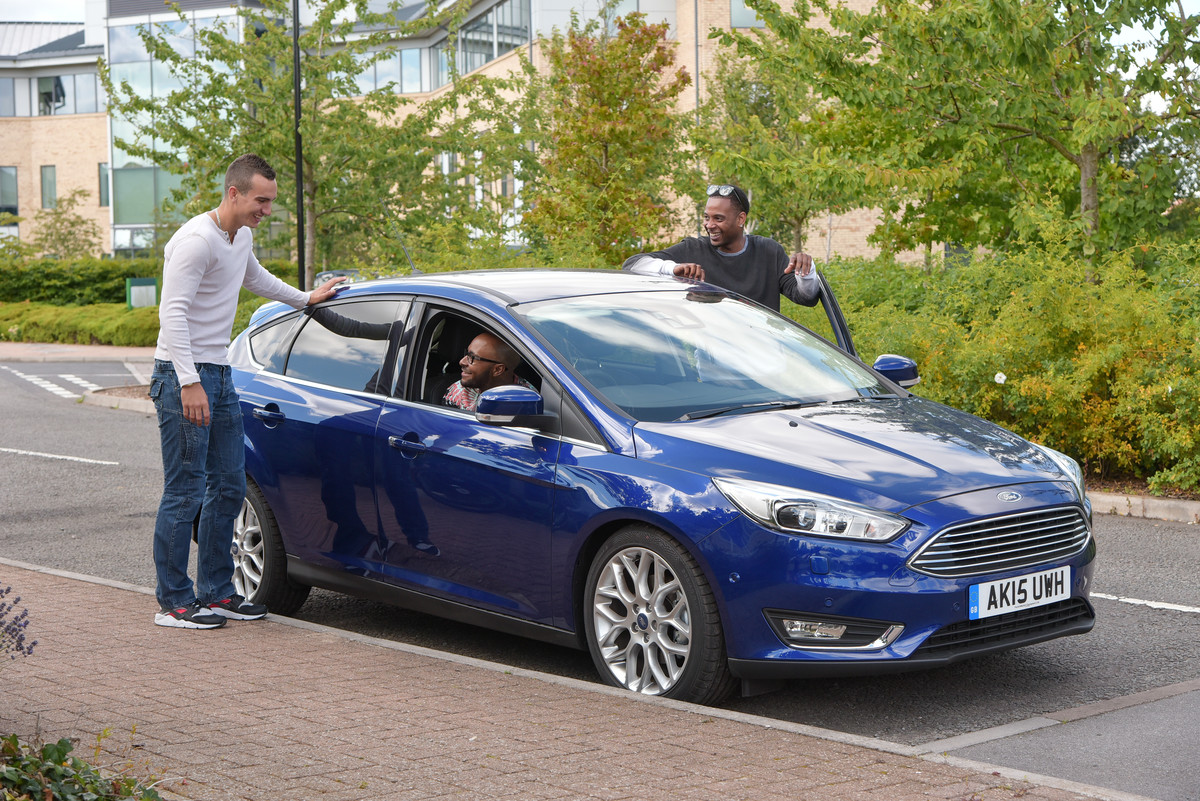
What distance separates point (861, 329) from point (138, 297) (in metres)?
34.5

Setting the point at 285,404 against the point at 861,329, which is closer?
the point at 285,404

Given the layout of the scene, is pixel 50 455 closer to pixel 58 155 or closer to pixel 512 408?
pixel 512 408

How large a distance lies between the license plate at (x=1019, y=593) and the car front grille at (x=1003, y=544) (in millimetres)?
51

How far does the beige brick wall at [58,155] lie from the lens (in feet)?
244

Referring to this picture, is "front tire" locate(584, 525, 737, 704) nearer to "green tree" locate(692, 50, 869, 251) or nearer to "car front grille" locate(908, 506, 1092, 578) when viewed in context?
"car front grille" locate(908, 506, 1092, 578)

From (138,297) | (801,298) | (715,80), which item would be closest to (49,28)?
(138,297)

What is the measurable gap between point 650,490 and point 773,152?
40.5ft

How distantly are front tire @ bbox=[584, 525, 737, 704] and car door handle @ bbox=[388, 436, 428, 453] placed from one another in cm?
107

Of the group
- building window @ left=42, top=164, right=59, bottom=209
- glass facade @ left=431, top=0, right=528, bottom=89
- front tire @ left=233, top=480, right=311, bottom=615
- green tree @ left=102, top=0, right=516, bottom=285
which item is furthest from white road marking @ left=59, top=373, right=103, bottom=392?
building window @ left=42, top=164, right=59, bottom=209

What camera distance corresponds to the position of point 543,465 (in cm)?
563

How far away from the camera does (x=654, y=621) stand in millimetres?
5297

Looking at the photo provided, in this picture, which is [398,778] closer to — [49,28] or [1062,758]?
[1062,758]

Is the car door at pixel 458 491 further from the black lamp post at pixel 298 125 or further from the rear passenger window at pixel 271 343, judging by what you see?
the black lamp post at pixel 298 125

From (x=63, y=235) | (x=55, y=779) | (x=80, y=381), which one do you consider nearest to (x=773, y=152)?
(x=55, y=779)
